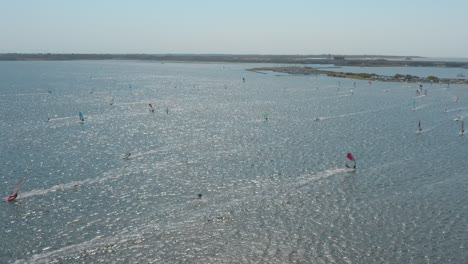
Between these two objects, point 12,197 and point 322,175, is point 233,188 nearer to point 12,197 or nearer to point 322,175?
point 322,175

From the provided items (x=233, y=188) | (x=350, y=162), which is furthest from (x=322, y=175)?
(x=233, y=188)

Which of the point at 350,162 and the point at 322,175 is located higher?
the point at 350,162

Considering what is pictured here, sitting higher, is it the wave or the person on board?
the wave

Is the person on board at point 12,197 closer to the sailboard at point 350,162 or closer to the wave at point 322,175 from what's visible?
the wave at point 322,175

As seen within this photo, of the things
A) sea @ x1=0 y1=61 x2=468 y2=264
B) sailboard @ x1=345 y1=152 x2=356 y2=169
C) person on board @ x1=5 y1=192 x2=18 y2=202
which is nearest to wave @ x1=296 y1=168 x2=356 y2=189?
sea @ x1=0 y1=61 x2=468 y2=264

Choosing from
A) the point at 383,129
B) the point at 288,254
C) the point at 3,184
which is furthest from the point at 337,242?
the point at 383,129

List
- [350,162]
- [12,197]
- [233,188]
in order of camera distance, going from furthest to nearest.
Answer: [350,162] → [233,188] → [12,197]

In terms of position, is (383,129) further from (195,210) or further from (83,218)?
(83,218)

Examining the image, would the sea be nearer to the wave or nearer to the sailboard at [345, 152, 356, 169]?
the wave
